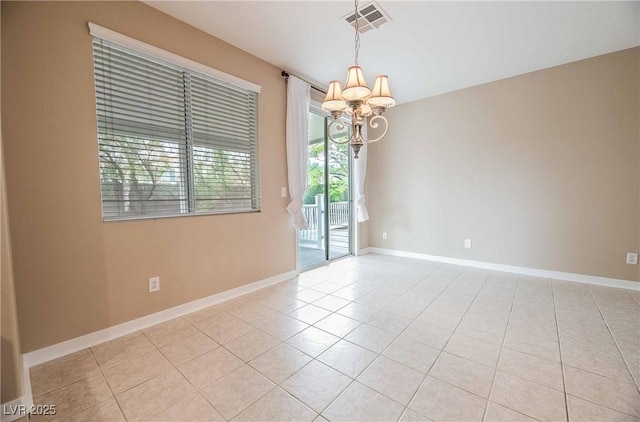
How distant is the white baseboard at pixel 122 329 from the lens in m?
1.84

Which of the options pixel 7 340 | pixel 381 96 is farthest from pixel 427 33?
pixel 7 340

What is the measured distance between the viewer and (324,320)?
2.42m

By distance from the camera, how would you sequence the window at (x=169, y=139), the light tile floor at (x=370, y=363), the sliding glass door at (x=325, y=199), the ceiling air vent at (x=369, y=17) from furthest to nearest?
the sliding glass door at (x=325, y=199) < the ceiling air vent at (x=369, y=17) < the window at (x=169, y=139) < the light tile floor at (x=370, y=363)

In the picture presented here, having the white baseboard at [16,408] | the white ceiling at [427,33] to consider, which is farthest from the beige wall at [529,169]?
the white baseboard at [16,408]

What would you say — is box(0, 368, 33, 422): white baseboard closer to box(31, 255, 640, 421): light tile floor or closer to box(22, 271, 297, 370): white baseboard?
box(31, 255, 640, 421): light tile floor

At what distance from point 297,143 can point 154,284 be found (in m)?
2.19

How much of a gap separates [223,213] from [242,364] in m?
1.55

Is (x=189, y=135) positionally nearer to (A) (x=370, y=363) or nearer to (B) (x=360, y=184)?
(A) (x=370, y=363)

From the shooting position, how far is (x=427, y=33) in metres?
2.67

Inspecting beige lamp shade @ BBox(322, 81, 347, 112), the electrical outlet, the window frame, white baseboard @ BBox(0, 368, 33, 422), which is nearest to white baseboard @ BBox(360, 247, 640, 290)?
the window frame

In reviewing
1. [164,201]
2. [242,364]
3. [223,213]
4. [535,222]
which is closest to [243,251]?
[223,213]

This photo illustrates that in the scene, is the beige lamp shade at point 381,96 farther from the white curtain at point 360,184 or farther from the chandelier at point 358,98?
the white curtain at point 360,184

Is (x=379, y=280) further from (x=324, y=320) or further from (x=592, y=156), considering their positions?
(x=592, y=156)

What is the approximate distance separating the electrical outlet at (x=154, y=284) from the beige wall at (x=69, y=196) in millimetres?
42
